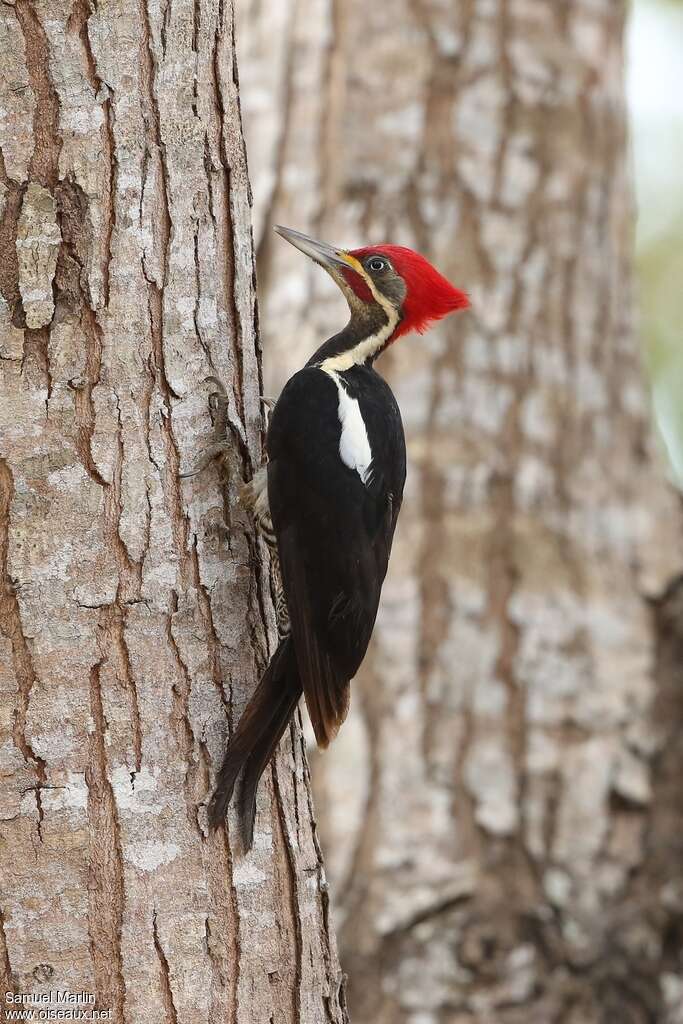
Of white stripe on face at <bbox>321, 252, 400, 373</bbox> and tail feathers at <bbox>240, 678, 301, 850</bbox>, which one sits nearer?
tail feathers at <bbox>240, 678, 301, 850</bbox>

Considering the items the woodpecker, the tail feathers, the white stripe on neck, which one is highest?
the white stripe on neck

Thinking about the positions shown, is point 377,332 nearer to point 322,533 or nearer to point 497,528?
point 322,533

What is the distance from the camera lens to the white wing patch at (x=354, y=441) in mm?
2863

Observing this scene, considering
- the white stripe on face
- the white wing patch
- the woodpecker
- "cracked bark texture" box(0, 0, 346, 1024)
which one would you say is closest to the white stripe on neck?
the white stripe on face

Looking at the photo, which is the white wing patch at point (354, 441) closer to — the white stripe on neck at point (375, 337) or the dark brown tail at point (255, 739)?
the white stripe on neck at point (375, 337)

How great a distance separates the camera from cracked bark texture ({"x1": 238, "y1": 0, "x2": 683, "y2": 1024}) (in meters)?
3.98

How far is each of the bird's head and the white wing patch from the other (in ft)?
1.81

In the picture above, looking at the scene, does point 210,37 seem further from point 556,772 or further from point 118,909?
point 556,772

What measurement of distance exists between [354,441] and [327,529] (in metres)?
0.23

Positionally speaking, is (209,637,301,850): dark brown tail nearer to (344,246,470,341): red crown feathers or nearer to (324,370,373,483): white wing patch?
(324,370,373,483): white wing patch

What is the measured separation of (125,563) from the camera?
2.23m

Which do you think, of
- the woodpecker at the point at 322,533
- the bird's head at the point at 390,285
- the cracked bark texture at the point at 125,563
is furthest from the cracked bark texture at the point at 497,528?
the cracked bark texture at the point at 125,563

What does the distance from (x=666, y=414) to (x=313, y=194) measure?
15.8ft

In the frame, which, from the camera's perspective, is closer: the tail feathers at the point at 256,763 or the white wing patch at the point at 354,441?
the tail feathers at the point at 256,763
